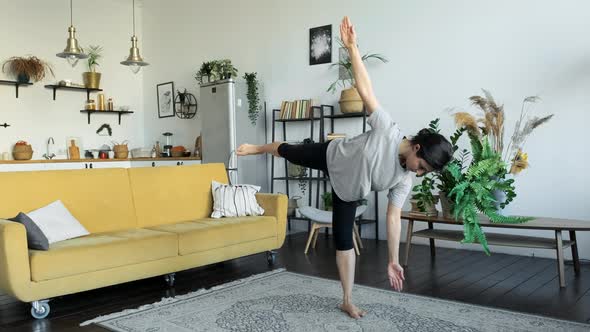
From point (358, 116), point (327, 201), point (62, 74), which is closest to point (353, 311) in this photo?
point (327, 201)

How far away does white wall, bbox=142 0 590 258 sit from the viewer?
14.4 feet

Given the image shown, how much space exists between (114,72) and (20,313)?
5.60m

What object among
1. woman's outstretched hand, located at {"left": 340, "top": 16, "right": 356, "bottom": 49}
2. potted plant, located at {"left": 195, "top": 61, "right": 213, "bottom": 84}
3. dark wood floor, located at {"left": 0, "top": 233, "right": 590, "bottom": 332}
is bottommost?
dark wood floor, located at {"left": 0, "top": 233, "right": 590, "bottom": 332}

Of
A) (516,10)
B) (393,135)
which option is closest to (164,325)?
(393,135)

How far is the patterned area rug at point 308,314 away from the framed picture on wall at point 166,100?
4.93 meters

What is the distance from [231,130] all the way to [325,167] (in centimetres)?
365

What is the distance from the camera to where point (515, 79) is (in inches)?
184

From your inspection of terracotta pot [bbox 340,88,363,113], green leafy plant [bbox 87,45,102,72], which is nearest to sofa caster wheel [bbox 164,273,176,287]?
terracotta pot [bbox 340,88,363,113]

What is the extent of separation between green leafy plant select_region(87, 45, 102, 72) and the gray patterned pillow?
511cm

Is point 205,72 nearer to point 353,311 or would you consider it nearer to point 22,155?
point 22,155

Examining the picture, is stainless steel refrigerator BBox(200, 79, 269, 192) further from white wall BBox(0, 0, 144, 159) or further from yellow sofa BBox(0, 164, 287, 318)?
white wall BBox(0, 0, 144, 159)

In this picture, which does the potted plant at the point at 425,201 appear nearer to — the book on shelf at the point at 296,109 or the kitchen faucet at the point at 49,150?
the book on shelf at the point at 296,109

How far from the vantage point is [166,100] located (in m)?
7.95

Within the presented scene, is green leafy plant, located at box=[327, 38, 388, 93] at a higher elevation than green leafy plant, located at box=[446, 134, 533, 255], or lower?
higher
